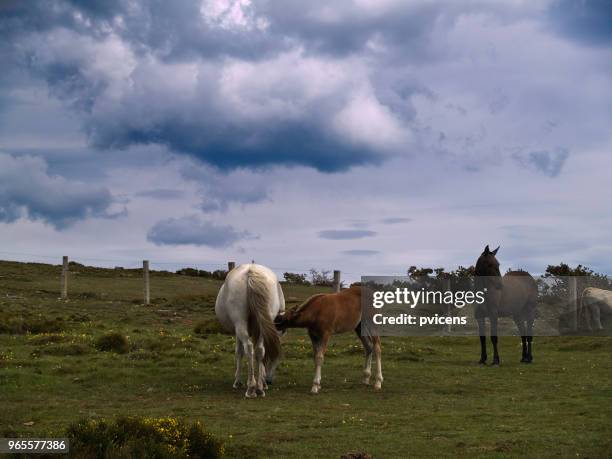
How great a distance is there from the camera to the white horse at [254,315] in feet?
47.5

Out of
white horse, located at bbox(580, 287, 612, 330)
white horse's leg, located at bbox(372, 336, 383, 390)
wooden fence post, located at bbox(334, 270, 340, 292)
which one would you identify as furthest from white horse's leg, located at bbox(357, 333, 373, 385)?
white horse, located at bbox(580, 287, 612, 330)

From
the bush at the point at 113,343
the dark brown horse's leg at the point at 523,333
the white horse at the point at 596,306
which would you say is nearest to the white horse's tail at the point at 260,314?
the bush at the point at 113,343

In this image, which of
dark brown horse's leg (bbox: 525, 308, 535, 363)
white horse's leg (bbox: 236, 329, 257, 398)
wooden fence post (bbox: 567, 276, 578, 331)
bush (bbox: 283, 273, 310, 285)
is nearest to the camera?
white horse's leg (bbox: 236, 329, 257, 398)

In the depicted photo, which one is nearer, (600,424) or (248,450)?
(248,450)

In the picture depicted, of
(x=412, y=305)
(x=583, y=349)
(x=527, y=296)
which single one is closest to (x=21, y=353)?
(x=527, y=296)

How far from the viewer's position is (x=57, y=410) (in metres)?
12.9

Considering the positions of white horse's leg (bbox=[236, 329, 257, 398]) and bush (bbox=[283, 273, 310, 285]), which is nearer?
white horse's leg (bbox=[236, 329, 257, 398])

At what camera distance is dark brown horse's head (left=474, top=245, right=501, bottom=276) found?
67.1 feet

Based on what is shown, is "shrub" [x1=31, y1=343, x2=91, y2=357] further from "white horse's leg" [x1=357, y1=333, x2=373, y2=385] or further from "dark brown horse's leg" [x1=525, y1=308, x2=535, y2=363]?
"dark brown horse's leg" [x1=525, y1=308, x2=535, y2=363]

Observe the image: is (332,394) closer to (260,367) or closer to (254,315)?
(260,367)

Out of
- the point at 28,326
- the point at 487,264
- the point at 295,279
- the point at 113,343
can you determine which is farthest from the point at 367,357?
the point at 295,279

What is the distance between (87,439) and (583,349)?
2129 cm

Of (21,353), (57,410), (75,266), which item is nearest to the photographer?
(57,410)

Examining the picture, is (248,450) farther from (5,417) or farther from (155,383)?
(155,383)
